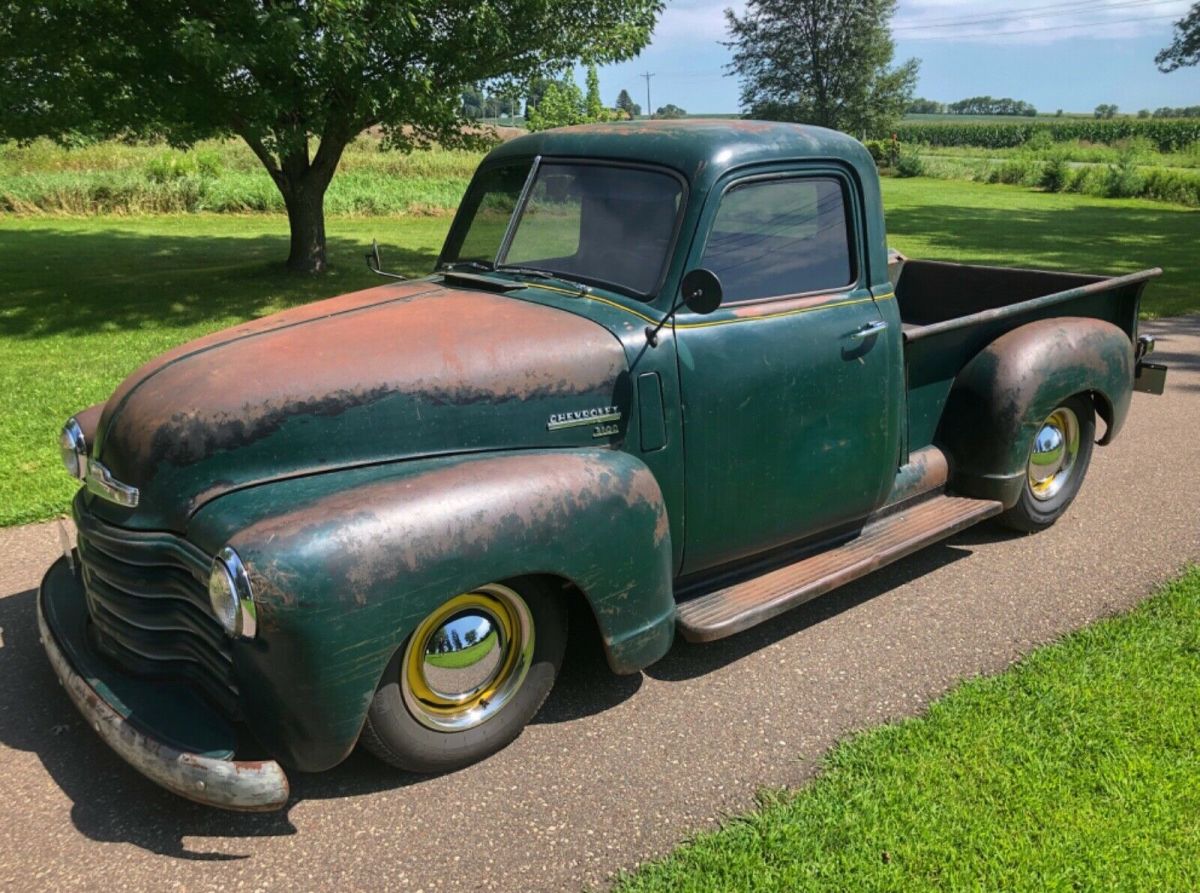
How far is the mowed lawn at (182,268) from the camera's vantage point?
7047 mm

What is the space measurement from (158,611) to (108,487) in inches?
17.4

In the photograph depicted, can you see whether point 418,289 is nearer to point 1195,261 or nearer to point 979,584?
point 979,584

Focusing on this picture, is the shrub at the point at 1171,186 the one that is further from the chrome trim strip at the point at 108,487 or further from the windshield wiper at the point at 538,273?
the chrome trim strip at the point at 108,487

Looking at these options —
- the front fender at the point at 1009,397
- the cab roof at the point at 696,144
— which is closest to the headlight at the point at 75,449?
the cab roof at the point at 696,144

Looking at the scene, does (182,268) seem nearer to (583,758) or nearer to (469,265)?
(469,265)

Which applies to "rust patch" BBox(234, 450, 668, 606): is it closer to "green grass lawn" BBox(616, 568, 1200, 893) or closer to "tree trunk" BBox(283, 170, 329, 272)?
"green grass lawn" BBox(616, 568, 1200, 893)

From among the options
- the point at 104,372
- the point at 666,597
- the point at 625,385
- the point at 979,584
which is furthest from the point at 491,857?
the point at 104,372

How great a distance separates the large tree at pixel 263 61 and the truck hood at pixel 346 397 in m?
6.92

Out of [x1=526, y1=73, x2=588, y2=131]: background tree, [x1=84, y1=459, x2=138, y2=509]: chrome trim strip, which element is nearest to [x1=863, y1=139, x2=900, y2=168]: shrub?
[x1=526, y1=73, x2=588, y2=131]: background tree

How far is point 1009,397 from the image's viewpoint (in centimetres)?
430

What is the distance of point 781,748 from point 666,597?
628 millimetres

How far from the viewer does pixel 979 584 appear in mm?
4324

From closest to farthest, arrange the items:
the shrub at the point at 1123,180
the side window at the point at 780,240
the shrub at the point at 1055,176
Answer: the side window at the point at 780,240
the shrub at the point at 1123,180
the shrub at the point at 1055,176

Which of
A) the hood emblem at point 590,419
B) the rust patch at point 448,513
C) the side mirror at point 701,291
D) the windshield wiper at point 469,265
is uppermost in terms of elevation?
the windshield wiper at point 469,265
